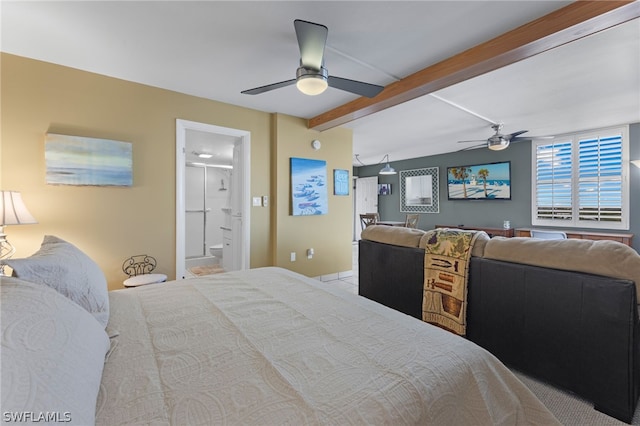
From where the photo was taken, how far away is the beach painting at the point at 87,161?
2510mm

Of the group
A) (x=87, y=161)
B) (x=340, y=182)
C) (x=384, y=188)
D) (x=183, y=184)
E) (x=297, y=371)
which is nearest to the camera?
(x=297, y=371)

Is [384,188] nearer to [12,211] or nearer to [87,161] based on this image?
[87,161]

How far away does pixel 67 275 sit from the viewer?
1150 mm

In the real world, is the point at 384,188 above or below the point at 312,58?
below

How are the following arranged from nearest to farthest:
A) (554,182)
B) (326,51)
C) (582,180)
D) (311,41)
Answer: (311,41), (326,51), (582,180), (554,182)

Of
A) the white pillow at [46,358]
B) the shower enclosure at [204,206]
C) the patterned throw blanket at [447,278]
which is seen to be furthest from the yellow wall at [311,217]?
the white pillow at [46,358]

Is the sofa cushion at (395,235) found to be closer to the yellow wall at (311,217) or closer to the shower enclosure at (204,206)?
the yellow wall at (311,217)

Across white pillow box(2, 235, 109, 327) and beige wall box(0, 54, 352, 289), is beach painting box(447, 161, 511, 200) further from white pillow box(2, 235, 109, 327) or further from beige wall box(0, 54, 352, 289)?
white pillow box(2, 235, 109, 327)

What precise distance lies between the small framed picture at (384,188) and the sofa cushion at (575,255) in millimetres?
6287

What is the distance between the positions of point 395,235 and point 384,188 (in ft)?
19.2

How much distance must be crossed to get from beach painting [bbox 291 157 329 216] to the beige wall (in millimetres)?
247

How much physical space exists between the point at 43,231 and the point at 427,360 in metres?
3.28
